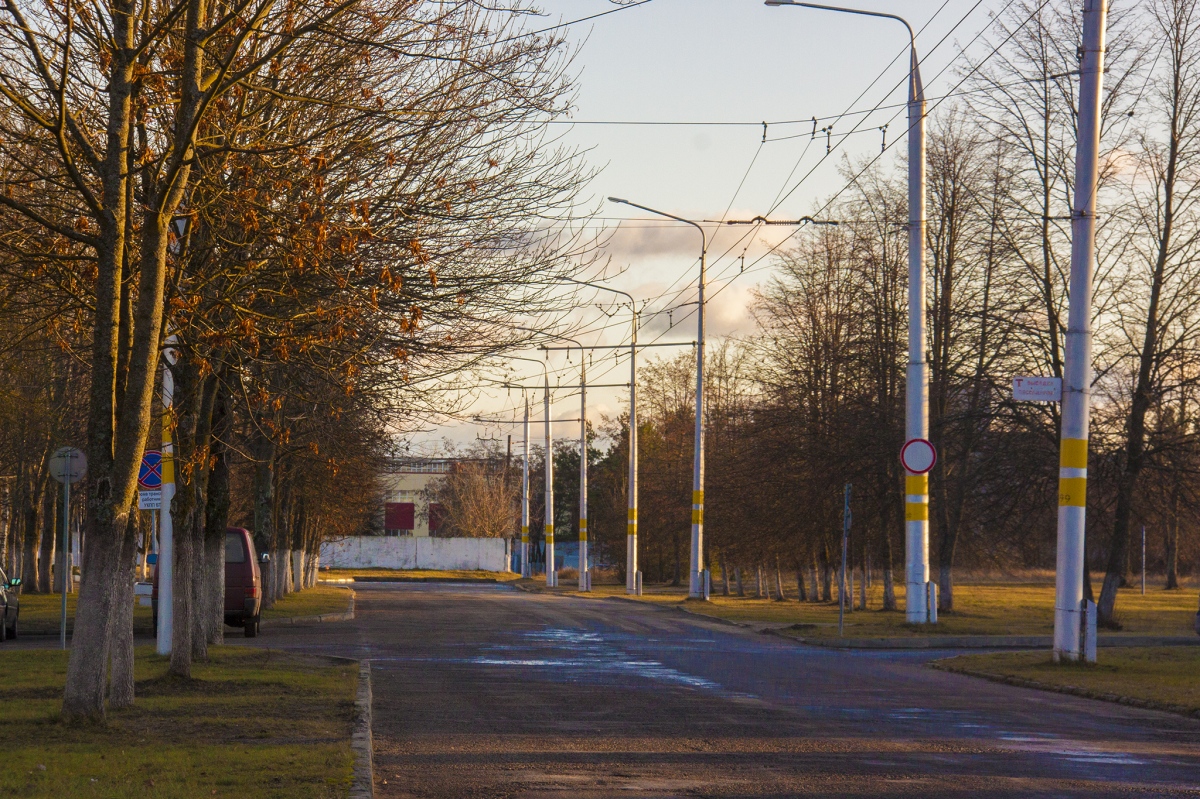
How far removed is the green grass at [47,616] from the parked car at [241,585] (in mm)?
2372

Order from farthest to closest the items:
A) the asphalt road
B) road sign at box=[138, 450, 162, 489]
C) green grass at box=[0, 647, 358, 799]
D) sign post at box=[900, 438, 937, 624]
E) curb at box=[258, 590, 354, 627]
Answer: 1. curb at box=[258, 590, 354, 627]
2. sign post at box=[900, 438, 937, 624]
3. road sign at box=[138, 450, 162, 489]
4. the asphalt road
5. green grass at box=[0, 647, 358, 799]

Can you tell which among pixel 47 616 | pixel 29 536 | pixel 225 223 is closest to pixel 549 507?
pixel 29 536

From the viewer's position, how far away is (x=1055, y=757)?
1016 centimetres

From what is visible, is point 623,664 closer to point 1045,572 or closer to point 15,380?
point 15,380

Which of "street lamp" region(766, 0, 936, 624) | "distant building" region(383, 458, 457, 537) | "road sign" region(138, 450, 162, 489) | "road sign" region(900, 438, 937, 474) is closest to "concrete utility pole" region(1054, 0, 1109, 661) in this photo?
"road sign" region(900, 438, 937, 474)

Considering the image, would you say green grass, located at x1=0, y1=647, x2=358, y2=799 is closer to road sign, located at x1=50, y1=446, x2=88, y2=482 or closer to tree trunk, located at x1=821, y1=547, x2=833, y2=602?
road sign, located at x1=50, y1=446, x2=88, y2=482

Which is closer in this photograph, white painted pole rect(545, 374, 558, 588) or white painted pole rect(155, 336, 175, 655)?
white painted pole rect(155, 336, 175, 655)

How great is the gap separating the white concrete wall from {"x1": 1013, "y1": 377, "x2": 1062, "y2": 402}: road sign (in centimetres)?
7248

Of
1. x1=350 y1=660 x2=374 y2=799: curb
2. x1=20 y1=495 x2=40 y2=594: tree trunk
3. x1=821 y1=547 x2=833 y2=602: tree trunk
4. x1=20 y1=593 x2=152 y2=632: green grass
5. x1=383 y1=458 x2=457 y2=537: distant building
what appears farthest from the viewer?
x1=383 y1=458 x2=457 y2=537: distant building

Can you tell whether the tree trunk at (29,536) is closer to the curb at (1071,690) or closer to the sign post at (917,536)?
the sign post at (917,536)

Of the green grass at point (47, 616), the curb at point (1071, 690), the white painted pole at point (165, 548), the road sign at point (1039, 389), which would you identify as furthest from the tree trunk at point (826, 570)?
the white painted pole at point (165, 548)

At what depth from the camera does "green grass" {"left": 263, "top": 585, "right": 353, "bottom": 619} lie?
32.0 metres

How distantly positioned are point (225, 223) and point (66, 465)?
9.32m

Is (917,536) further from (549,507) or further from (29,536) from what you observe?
(549,507)
